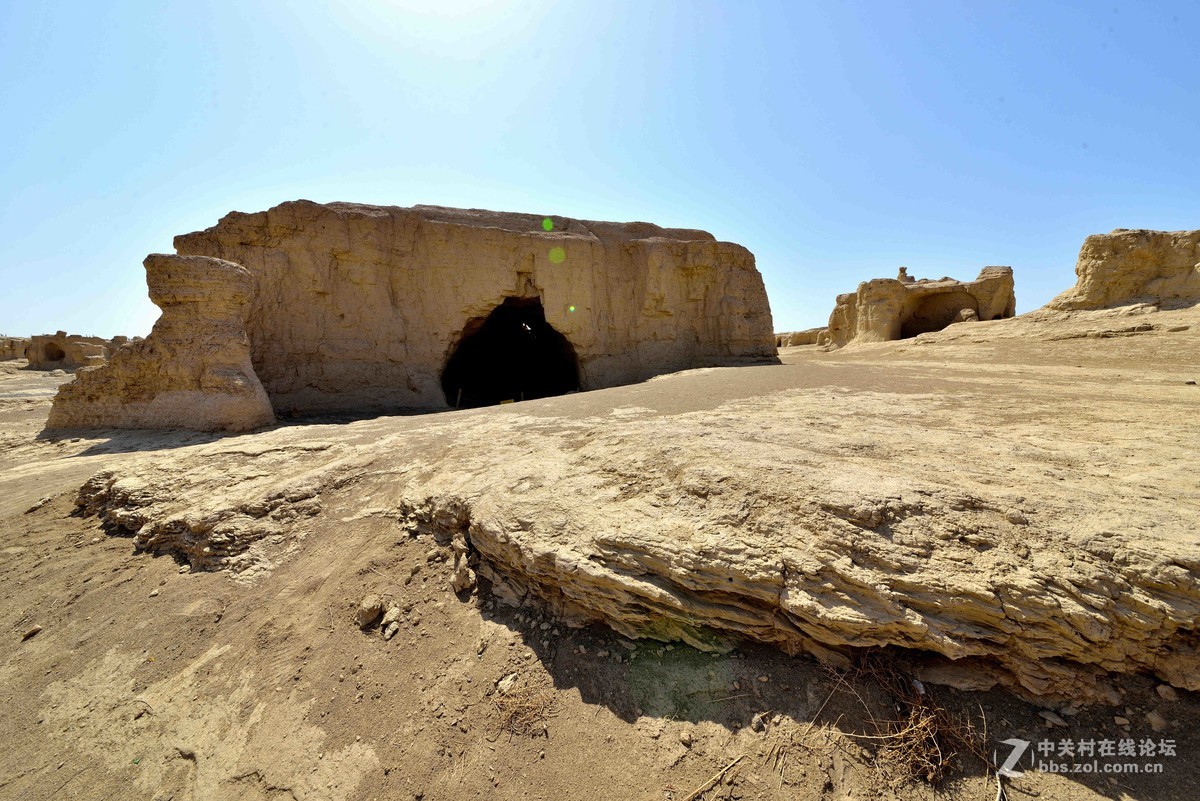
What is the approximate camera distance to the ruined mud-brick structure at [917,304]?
15883 millimetres

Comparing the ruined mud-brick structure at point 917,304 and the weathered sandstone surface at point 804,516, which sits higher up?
the ruined mud-brick structure at point 917,304

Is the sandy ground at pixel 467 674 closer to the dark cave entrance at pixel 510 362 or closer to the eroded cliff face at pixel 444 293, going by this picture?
the eroded cliff face at pixel 444 293

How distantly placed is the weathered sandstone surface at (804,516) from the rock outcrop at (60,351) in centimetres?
2189

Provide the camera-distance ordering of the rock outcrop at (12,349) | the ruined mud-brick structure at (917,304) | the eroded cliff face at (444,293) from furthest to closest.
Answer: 1. the rock outcrop at (12,349)
2. the ruined mud-brick structure at (917,304)
3. the eroded cliff face at (444,293)

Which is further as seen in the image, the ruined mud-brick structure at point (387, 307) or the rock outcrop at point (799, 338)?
the rock outcrop at point (799, 338)

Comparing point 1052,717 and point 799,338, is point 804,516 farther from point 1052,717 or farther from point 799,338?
point 799,338

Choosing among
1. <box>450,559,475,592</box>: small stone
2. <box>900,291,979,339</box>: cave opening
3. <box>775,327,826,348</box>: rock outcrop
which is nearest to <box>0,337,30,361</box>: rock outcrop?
<box>450,559,475,592</box>: small stone

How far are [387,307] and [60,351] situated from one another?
21132 mm

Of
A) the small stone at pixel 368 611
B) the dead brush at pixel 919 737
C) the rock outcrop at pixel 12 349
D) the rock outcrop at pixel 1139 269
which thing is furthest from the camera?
the rock outcrop at pixel 12 349

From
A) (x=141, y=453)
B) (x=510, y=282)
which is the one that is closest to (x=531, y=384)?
(x=510, y=282)

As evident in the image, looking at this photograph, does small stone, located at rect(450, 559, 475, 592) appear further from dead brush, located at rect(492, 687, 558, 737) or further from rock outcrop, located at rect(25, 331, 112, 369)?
rock outcrop, located at rect(25, 331, 112, 369)

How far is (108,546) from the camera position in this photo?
371cm

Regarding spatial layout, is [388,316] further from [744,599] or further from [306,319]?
[744,599]

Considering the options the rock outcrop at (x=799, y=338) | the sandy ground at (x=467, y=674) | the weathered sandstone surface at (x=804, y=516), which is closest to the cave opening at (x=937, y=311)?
the rock outcrop at (x=799, y=338)
